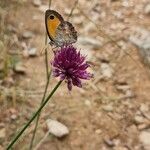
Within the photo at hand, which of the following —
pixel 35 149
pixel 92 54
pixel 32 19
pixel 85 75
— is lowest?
pixel 35 149

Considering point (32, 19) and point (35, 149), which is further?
point (32, 19)

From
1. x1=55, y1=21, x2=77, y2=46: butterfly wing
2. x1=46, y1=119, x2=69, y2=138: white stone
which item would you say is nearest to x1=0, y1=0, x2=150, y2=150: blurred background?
x1=46, y1=119, x2=69, y2=138: white stone

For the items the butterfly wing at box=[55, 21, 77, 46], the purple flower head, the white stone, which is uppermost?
the butterfly wing at box=[55, 21, 77, 46]

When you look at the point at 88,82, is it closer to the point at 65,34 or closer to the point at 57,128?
the point at 57,128

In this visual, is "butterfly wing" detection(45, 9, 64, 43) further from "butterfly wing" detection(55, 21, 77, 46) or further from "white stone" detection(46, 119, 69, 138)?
"white stone" detection(46, 119, 69, 138)

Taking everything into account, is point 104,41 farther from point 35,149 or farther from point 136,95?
point 35,149

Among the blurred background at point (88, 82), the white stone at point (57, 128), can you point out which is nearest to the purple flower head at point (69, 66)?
the blurred background at point (88, 82)

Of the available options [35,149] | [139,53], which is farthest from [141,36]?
[35,149]
